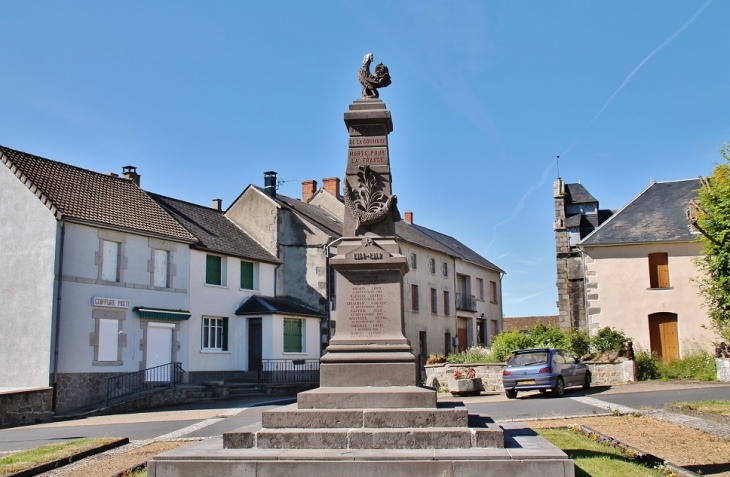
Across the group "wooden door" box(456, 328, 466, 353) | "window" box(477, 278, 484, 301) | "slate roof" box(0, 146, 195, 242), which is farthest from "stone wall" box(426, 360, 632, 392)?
"window" box(477, 278, 484, 301)

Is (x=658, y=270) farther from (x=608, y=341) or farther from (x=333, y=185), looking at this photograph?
(x=333, y=185)

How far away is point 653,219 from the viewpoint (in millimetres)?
28203

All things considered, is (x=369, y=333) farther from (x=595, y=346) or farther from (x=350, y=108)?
(x=595, y=346)

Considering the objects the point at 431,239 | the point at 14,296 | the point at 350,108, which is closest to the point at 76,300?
the point at 14,296

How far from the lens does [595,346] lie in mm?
25453

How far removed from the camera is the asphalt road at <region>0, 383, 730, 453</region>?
13.9 metres

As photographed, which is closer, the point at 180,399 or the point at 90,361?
the point at 90,361

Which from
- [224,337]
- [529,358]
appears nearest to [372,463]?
[529,358]

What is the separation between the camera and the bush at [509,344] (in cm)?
2594

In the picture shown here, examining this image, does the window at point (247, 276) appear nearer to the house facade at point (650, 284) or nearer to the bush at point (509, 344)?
the bush at point (509, 344)

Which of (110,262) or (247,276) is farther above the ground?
(247,276)

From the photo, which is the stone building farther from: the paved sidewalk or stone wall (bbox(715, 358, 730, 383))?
the paved sidewalk

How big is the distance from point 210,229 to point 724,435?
22.6 metres

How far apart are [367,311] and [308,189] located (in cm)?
3006
